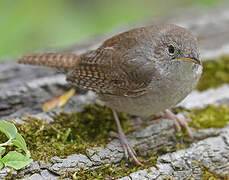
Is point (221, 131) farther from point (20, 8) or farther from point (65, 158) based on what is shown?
point (20, 8)

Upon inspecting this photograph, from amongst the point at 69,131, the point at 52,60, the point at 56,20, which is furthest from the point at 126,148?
the point at 56,20

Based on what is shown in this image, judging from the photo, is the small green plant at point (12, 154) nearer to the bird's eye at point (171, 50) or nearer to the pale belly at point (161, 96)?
the pale belly at point (161, 96)

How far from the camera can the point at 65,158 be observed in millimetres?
3305

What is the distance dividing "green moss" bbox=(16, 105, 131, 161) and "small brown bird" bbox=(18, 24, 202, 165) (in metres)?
0.23

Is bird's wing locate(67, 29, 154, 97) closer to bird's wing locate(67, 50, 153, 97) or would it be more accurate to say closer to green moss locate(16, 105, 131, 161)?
bird's wing locate(67, 50, 153, 97)

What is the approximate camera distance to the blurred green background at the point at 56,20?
6.55 metres

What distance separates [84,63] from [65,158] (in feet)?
4.34

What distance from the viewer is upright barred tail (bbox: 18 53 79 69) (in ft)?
14.3

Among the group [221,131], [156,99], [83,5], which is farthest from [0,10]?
[221,131]

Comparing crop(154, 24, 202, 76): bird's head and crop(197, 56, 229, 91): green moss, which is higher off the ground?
crop(154, 24, 202, 76): bird's head

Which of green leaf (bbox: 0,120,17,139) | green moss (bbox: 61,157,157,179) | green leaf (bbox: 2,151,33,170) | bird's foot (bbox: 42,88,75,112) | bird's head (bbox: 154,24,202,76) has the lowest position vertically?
green moss (bbox: 61,157,157,179)

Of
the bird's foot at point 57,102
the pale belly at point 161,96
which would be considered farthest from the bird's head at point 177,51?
the bird's foot at point 57,102

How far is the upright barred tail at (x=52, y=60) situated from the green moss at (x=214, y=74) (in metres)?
1.91

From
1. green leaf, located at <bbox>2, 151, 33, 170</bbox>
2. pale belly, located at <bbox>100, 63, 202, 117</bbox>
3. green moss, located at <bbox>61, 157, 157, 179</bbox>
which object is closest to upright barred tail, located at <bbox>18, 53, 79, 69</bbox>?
pale belly, located at <bbox>100, 63, 202, 117</bbox>
